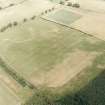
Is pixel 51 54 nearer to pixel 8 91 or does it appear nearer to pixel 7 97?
pixel 8 91

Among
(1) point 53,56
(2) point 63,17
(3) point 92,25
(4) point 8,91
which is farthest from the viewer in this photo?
(2) point 63,17

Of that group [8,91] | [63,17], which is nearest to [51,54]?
[8,91]

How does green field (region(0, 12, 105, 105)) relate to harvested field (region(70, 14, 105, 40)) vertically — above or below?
below

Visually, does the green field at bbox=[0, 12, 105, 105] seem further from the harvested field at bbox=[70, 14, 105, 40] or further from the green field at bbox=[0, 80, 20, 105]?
the green field at bbox=[0, 80, 20, 105]

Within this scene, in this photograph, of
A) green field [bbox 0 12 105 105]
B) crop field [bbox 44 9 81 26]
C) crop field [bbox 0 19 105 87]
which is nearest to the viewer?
green field [bbox 0 12 105 105]

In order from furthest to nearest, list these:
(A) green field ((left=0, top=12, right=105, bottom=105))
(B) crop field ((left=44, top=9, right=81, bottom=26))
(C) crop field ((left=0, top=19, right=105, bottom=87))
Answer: (B) crop field ((left=44, top=9, right=81, bottom=26)), (C) crop field ((left=0, top=19, right=105, bottom=87)), (A) green field ((left=0, top=12, right=105, bottom=105))

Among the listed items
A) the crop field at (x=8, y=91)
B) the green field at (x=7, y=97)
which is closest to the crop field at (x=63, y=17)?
the crop field at (x=8, y=91)

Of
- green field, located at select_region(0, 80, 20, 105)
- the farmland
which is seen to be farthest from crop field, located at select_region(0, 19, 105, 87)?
green field, located at select_region(0, 80, 20, 105)
